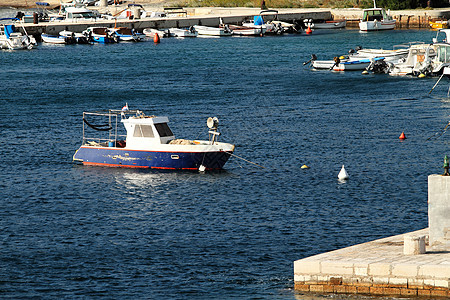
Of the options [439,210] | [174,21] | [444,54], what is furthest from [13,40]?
[439,210]

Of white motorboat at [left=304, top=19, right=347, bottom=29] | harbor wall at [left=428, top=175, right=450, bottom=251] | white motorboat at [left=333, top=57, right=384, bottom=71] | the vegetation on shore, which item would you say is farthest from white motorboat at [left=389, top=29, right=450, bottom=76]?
the vegetation on shore

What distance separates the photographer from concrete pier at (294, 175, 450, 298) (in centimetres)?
2142

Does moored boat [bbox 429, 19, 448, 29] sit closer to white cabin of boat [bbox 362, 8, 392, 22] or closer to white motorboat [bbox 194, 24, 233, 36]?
white cabin of boat [bbox 362, 8, 392, 22]

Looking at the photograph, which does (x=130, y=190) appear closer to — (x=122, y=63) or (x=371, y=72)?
(x=371, y=72)

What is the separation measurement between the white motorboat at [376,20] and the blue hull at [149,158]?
96.4 metres

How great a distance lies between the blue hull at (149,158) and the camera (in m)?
43.2

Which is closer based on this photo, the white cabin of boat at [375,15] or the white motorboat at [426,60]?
the white motorboat at [426,60]

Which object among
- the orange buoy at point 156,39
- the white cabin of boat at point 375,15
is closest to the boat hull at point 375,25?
the white cabin of boat at point 375,15

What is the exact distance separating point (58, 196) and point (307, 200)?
42.1ft

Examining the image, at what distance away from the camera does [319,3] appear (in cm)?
15950

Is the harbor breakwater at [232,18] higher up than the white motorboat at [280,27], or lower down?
higher up

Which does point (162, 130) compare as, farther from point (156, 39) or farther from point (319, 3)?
point (319, 3)

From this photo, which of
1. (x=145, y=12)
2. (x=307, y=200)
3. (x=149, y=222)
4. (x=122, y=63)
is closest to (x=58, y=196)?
(x=149, y=222)

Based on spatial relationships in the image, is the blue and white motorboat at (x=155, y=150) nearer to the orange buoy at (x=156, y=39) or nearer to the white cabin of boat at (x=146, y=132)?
the white cabin of boat at (x=146, y=132)
